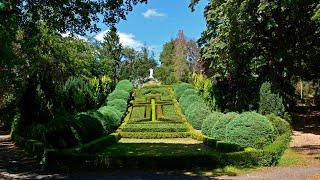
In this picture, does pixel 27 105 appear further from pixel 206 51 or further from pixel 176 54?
pixel 176 54

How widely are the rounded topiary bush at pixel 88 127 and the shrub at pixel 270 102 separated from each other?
33.9 ft

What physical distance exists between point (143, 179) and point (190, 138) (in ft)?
51.1

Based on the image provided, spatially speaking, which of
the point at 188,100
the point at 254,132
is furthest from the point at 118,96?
the point at 254,132

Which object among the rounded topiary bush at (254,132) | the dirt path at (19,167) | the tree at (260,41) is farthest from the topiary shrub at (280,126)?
the dirt path at (19,167)

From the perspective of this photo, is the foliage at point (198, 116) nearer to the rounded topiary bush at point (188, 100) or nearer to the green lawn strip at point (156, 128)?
the green lawn strip at point (156, 128)

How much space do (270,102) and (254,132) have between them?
9.97 metres

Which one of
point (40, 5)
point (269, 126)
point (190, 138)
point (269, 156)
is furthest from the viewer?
point (190, 138)

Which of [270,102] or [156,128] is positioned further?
[156,128]

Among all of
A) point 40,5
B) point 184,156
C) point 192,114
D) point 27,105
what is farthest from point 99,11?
point 192,114

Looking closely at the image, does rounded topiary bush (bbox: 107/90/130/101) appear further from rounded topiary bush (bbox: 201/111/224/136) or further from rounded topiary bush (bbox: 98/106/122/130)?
rounded topiary bush (bbox: 201/111/224/136)

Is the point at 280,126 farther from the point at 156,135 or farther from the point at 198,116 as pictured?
the point at 198,116

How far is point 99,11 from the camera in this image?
15.1 metres

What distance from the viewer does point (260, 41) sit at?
30.5m

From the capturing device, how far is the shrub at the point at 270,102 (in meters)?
28.1
